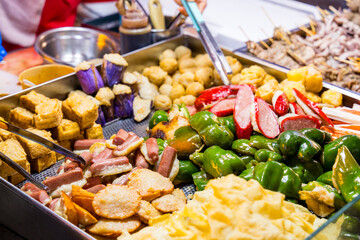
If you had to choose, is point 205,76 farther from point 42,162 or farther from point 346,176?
point 346,176

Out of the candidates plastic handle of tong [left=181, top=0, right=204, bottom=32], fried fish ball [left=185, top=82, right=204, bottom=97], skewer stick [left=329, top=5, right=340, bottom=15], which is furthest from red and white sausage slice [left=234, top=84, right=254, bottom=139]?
skewer stick [left=329, top=5, right=340, bottom=15]

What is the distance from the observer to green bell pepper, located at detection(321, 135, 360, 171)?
6.38ft

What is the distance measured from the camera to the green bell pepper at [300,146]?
1.91 meters

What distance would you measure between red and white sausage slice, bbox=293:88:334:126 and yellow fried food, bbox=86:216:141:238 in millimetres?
1313

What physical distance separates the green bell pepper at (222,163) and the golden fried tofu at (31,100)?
1.09 m

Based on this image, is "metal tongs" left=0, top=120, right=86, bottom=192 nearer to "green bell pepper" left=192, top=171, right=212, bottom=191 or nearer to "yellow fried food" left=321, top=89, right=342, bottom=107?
"green bell pepper" left=192, top=171, right=212, bottom=191

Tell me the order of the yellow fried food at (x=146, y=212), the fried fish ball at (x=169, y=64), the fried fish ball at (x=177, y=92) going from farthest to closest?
the fried fish ball at (x=169, y=64)
the fried fish ball at (x=177, y=92)
the yellow fried food at (x=146, y=212)

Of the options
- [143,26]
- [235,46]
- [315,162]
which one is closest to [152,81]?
[143,26]

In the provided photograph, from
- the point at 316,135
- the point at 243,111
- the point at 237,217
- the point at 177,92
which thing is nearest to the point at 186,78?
the point at 177,92

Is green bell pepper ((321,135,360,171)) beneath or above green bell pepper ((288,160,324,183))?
above

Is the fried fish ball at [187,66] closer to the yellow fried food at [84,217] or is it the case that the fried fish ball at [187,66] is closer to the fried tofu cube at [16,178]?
the fried tofu cube at [16,178]

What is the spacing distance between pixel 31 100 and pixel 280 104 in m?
1.54

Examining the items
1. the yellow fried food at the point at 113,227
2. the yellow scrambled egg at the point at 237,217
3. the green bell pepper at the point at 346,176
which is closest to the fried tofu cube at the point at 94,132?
the yellow fried food at the point at 113,227

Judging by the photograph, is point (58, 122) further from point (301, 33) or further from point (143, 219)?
point (301, 33)
